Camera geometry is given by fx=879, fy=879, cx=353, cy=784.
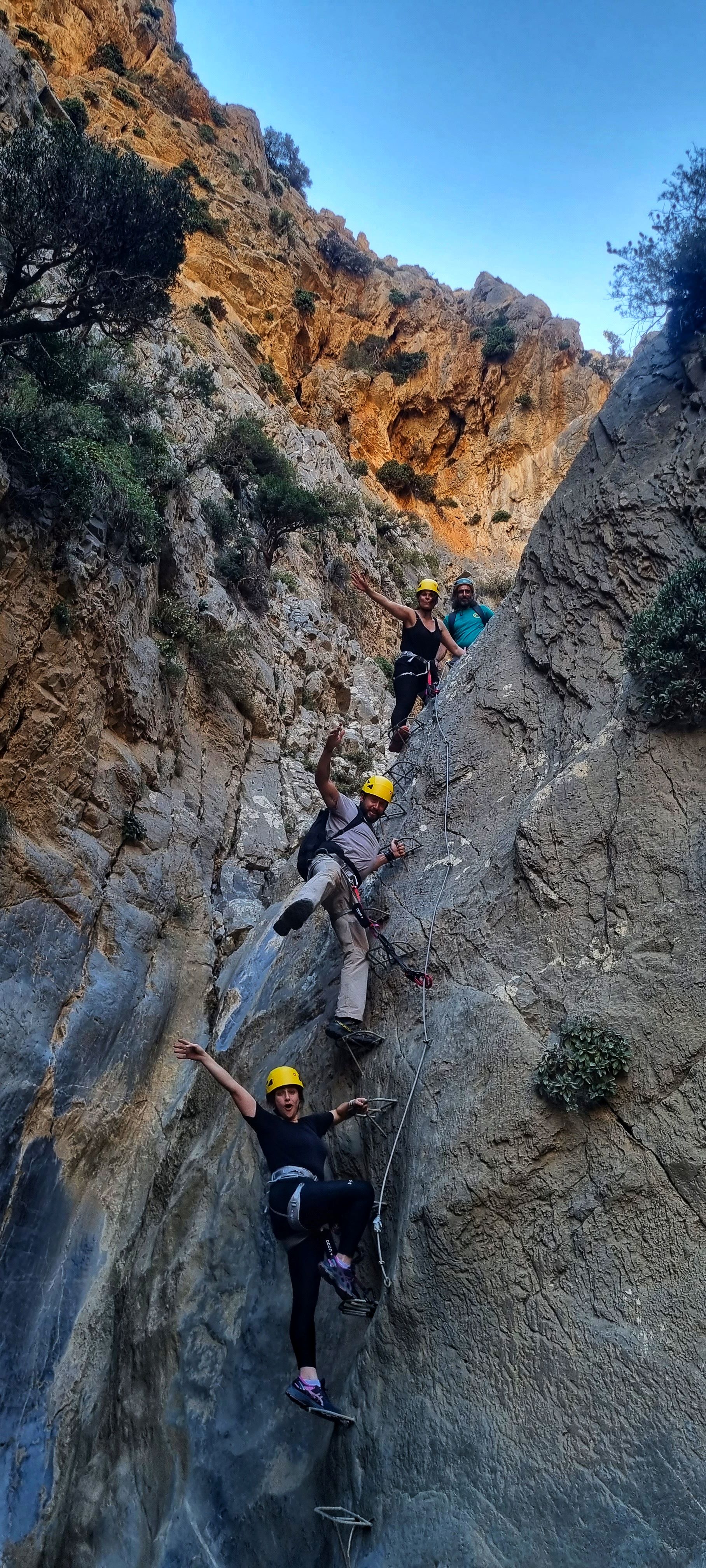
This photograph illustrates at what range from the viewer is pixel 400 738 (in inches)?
447

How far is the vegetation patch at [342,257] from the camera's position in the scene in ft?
135

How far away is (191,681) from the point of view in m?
15.0

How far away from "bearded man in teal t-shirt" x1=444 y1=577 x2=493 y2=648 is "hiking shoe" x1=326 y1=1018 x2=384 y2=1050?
6214mm

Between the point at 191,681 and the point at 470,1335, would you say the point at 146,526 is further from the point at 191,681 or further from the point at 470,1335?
the point at 470,1335

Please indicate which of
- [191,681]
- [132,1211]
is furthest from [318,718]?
[132,1211]

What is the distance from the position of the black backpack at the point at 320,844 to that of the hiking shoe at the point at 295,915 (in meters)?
0.88

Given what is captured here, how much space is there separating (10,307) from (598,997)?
34.5 ft

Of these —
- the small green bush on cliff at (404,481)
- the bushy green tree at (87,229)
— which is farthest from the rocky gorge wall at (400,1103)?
the small green bush on cliff at (404,481)

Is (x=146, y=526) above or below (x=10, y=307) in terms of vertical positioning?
below

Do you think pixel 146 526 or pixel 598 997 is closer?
pixel 598 997

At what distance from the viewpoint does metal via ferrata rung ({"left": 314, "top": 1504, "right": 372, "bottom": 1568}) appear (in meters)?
5.32

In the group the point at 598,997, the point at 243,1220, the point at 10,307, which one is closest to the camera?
the point at 598,997

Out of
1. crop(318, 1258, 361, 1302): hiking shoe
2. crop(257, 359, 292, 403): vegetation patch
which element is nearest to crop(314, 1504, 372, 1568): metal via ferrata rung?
crop(318, 1258, 361, 1302): hiking shoe

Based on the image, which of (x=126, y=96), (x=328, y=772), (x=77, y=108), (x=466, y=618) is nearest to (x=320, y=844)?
(x=328, y=772)
